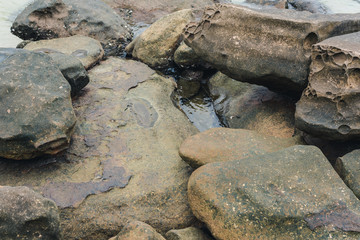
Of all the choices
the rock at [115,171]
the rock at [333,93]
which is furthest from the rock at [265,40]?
the rock at [115,171]

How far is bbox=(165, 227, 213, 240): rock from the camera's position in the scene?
2564mm

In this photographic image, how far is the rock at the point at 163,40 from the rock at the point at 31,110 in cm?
Result: 218

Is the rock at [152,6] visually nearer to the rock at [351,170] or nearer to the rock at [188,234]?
the rock at [351,170]

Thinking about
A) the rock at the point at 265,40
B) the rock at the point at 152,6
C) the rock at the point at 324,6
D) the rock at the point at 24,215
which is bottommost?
the rock at the point at 152,6

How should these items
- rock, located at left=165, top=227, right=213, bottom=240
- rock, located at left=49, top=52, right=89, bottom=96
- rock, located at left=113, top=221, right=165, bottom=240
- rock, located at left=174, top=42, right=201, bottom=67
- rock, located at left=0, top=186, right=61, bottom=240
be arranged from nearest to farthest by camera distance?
rock, located at left=0, top=186, right=61, bottom=240, rock, located at left=113, top=221, right=165, bottom=240, rock, located at left=165, top=227, right=213, bottom=240, rock, located at left=49, top=52, right=89, bottom=96, rock, located at left=174, top=42, right=201, bottom=67

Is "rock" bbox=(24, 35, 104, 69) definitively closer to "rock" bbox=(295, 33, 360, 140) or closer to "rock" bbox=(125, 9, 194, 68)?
"rock" bbox=(125, 9, 194, 68)

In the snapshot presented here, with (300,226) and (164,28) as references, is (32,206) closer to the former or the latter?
(300,226)

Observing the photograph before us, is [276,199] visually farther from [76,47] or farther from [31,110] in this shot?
[76,47]

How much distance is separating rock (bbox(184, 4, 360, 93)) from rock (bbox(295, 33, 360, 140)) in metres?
0.28

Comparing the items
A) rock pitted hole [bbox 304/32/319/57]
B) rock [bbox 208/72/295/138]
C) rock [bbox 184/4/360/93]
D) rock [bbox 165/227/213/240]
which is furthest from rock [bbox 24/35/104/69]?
rock [bbox 165/227/213/240]

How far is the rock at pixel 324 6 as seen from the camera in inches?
298

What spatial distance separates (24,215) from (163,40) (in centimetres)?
364

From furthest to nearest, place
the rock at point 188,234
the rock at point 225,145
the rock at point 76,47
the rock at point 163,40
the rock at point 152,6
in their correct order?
Answer: the rock at point 152,6 < the rock at point 163,40 < the rock at point 76,47 < the rock at point 225,145 < the rock at point 188,234

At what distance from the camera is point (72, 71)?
12.4 ft
